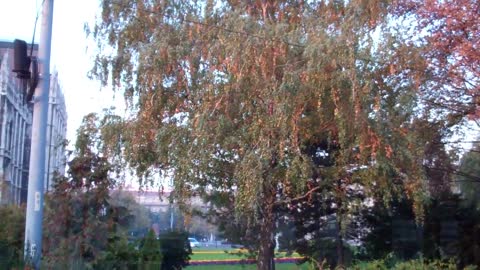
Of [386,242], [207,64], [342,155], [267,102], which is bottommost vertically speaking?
[386,242]

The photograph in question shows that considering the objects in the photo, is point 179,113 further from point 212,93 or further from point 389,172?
point 389,172

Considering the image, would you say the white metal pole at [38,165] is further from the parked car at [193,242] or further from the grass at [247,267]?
the parked car at [193,242]

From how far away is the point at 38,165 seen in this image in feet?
43.5

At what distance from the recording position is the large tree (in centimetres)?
1375

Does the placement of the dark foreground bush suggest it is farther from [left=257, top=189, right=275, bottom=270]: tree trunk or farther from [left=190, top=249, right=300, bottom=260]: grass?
[left=257, top=189, right=275, bottom=270]: tree trunk

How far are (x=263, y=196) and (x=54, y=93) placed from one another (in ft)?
47.8

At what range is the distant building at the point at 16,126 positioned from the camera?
82.9 feet

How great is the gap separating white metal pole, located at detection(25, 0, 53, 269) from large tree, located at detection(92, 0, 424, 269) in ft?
7.83

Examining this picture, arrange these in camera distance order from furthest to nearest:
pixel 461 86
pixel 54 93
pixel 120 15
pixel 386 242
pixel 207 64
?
pixel 54 93, pixel 386 242, pixel 461 86, pixel 120 15, pixel 207 64

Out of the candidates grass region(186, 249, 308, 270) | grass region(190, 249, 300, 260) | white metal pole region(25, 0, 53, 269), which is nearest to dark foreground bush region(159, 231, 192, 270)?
grass region(186, 249, 308, 270)

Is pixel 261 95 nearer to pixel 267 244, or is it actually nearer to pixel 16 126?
pixel 267 244

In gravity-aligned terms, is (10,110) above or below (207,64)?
above

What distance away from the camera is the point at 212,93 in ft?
47.5

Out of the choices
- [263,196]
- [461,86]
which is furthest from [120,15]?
[461,86]
